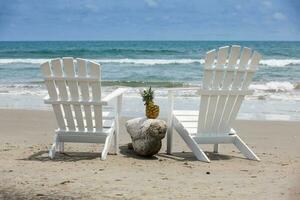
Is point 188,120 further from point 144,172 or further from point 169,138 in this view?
point 144,172

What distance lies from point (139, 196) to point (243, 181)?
987mm

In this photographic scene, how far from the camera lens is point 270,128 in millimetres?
7203

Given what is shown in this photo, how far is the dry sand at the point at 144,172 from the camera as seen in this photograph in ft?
10.8

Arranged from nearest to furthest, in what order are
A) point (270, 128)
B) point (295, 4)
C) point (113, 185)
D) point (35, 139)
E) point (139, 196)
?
point (295, 4)
point (139, 196)
point (113, 185)
point (35, 139)
point (270, 128)

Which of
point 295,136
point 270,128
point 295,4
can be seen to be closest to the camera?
point 295,4

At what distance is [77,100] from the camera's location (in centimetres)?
476

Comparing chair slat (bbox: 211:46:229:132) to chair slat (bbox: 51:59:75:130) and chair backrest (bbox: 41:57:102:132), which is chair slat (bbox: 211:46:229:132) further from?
chair slat (bbox: 51:59:75:130)

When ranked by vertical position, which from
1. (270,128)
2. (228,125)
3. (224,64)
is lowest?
(270,128)

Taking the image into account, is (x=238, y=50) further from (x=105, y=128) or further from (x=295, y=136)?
(x=295, y=136)

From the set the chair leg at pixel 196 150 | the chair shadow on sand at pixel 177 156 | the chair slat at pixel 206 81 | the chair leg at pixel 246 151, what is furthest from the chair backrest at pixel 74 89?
the chair leg at pixel 246 151

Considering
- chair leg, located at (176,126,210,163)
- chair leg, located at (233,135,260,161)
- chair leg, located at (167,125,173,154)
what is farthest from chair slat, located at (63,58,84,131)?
chair leg, located at (233,135,260,161)

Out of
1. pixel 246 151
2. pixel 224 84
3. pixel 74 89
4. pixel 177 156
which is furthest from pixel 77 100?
pixel 246 151

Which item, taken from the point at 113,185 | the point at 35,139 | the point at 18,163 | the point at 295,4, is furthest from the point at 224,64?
the point at 295,4

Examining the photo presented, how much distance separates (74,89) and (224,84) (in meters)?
1.46
